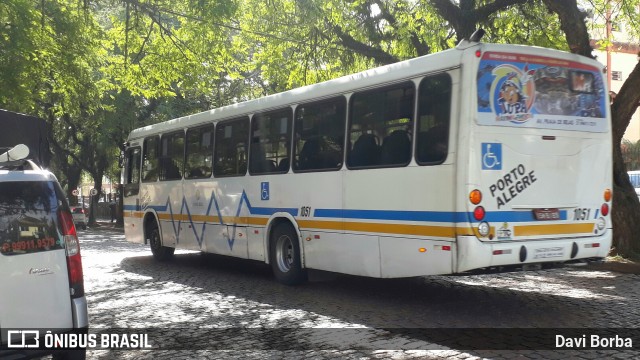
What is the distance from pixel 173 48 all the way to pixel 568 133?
1192 cm

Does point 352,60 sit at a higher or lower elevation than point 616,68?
lower

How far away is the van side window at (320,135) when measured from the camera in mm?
8695

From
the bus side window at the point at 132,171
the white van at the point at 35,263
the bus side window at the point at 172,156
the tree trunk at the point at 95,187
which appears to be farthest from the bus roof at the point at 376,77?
the tree trunk at the point at 95,187

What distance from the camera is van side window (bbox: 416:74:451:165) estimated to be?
7.04 metres

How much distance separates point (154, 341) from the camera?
21.4 feet

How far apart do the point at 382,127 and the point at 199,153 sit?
5146 mm

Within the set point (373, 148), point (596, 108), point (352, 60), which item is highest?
point (352, 60)

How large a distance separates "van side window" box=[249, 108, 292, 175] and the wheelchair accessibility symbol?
364cm

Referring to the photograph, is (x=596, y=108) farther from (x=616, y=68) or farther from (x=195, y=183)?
(x=616, y=68)

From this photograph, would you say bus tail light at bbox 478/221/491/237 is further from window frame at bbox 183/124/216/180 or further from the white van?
window frame at bbox 183/124/216/180

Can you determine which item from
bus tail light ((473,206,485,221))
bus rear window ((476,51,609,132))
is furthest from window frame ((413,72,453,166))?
bus tail light ((473,206,485,221))

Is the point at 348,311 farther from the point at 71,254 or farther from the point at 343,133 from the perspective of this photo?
the point at 71,254

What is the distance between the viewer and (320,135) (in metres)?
9.07

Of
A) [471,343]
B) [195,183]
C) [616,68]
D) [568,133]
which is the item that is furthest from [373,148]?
[616,68]
